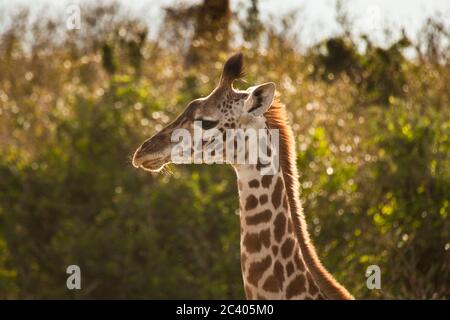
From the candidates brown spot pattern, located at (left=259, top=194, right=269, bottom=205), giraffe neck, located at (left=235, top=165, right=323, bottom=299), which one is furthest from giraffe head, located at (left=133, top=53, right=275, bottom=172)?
brown spot pattern, located at (left=259, top=194, right=269, bottom=205)

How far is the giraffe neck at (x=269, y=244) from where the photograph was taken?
7645 millimetres

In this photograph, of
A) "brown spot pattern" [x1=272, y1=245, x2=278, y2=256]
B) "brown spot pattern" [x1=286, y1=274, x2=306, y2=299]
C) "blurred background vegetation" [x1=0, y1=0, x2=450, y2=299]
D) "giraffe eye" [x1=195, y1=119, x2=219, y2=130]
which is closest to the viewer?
"brown spot pattern" [x1=286, y1=274, x2=306, y2=299]

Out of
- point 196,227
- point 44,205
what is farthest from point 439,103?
point 44,205

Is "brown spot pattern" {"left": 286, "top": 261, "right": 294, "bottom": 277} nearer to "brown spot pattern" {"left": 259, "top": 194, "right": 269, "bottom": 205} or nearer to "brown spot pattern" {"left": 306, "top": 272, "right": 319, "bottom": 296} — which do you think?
"brown spot pattern" {"left": 306, "top": 272, "right": 319, "bottom": 296}

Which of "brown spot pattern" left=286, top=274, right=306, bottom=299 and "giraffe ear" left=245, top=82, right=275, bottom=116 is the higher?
"giraffe ear" left=245, top=82, right=275, bottom=116

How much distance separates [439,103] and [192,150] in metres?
7.33

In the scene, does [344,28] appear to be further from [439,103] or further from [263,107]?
[263,107]

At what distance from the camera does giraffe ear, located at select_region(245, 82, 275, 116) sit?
7691 millimetres

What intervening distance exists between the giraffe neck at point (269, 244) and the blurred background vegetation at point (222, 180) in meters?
2.63

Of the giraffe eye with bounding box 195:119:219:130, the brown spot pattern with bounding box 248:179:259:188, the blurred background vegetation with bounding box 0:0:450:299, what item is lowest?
the brown spot pattern with bounding box 248:179:259:188

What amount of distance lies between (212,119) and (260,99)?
36cm

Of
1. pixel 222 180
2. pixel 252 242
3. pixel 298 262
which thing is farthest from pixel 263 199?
pixel 222 180

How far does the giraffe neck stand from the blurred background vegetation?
2.63 m

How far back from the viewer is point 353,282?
1096 centimetres
